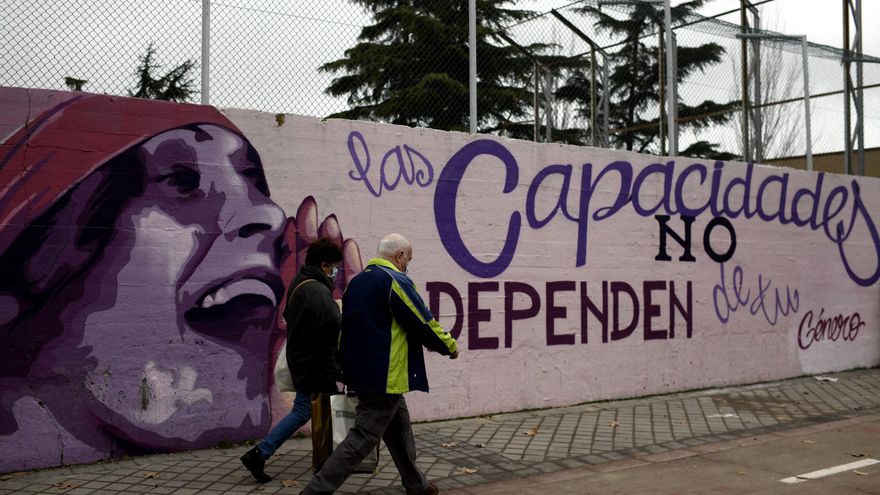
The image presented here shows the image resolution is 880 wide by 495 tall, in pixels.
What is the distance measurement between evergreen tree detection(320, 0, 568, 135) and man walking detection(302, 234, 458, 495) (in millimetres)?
2775

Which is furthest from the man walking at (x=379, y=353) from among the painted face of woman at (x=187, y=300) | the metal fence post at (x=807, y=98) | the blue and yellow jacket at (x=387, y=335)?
the metal fence post at (x=807, y=98)

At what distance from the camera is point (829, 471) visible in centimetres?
557

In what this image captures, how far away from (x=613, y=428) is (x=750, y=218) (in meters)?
4.01

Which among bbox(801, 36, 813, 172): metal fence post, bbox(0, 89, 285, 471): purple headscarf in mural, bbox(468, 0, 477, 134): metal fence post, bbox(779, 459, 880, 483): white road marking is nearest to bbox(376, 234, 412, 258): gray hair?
bbox(0, 89, 285, 471): purple headscarf in mural

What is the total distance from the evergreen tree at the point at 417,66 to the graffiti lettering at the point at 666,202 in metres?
0.50

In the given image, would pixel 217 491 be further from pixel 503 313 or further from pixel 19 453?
pixel 503 313

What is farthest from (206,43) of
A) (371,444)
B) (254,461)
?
(371,444)

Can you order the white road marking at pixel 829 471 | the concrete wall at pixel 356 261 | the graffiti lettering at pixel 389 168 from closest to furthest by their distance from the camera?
the white road marking at pixel 829 471 → the concrete wall at pixel 356 261 → the graffiti lettering at pixel 389 168

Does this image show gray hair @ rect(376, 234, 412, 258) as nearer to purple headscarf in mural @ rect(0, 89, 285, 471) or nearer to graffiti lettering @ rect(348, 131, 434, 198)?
purple headscarf in mural @ rect(0, 89, 285, 471)

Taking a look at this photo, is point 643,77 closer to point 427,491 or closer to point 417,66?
point 417,66

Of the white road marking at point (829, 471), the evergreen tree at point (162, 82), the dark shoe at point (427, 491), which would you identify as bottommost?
the white road marking at point (829, 471)

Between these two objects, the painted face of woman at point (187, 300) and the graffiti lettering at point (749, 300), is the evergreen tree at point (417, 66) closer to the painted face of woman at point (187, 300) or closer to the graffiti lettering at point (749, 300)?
the painted face of woman at point (187, 300)

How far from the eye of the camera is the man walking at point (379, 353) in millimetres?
4484

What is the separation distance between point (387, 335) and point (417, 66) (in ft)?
11.5
